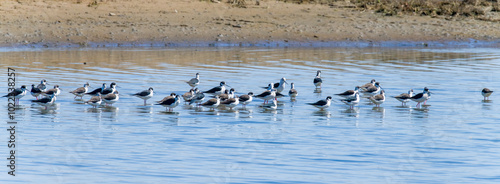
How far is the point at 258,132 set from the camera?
→ 15578mm

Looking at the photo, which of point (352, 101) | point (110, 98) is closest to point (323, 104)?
point (352, 101)

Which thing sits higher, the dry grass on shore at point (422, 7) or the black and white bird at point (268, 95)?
the dry grass on shore at point (422, 7)

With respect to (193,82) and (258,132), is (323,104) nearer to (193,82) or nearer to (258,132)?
(258,132)

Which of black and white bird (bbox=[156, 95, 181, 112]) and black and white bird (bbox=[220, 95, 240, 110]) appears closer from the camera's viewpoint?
black and white bird (bbox=[156, 95, 181, 112])

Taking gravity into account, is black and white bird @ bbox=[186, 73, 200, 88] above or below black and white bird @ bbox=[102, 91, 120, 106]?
above

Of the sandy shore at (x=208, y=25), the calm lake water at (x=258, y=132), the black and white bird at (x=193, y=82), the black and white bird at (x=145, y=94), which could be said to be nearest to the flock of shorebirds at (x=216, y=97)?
the black and white bird at (x=145, y=94)

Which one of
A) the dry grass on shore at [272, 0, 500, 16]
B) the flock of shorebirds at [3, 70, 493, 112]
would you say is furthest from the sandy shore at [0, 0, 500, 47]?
the flock of shorebirds at [3, 70, 493, 112]

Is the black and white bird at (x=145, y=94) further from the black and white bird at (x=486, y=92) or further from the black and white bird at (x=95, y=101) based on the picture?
the black and white bird at (x=486, y=92)

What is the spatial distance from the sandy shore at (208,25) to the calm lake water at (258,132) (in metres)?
6.47

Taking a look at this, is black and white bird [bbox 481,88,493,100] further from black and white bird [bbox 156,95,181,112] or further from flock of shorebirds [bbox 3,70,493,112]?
black and white bird [bbox 156,95,181,112]

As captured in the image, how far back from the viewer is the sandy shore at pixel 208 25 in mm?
34062

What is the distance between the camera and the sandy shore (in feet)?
112

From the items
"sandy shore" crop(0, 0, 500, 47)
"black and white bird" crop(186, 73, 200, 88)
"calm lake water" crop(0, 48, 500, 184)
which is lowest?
"calm lake water" crop(0, 48, 500, 184)

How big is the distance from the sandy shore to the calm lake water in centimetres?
647
